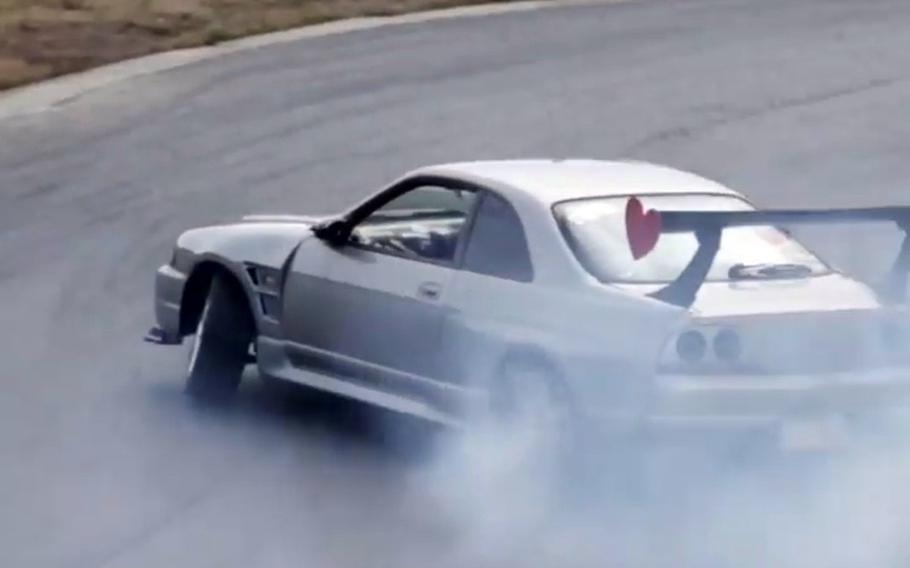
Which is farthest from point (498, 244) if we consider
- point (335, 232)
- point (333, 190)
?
point (333, 190)

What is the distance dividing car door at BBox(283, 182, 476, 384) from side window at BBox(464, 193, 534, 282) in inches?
4.3

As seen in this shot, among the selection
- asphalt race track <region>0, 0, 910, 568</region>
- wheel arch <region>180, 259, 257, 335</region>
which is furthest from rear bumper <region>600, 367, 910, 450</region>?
wheel arch <region>180, 259, 257, 335</region>

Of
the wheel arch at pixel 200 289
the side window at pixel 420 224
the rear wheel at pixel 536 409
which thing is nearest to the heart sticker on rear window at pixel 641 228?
the rear wheel at pixel 536 409

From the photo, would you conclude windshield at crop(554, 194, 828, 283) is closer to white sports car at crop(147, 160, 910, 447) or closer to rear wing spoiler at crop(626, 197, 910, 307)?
white sports car at crop(147, 160, 910, 447)

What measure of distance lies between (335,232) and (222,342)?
97 centimetres

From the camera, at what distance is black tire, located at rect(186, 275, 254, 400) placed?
11.5 meters

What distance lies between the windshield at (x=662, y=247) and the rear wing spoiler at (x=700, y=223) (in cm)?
40

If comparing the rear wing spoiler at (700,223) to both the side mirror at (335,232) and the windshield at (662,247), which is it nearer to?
the windshield at (662,247)

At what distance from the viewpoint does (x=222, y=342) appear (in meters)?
11.5

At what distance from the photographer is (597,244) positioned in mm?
9859

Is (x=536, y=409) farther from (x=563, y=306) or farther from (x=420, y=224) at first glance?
(x=420, y=224)

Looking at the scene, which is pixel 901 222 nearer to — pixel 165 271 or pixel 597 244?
pixel 597 244

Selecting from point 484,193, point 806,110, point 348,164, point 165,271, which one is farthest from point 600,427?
point 806,110

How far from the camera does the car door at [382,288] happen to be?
10.3 meters
